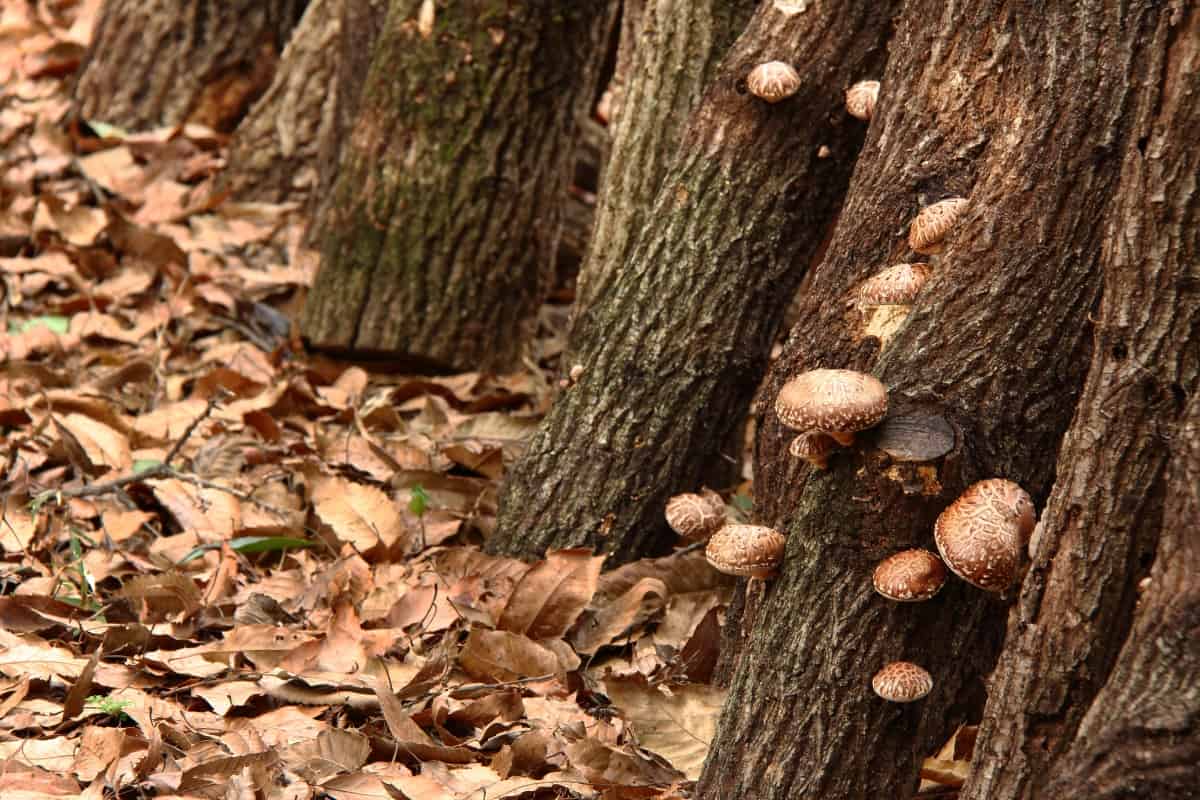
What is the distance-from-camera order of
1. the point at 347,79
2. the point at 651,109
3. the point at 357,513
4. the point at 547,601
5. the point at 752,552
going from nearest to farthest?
the point at 752,552
the point at 547,601
the point at 357,513
the point at 651,109
the point at 347,79

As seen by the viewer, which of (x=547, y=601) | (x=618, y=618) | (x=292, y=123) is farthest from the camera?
(x=292, y=123)

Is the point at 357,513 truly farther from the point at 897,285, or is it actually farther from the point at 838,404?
the point at 838,404

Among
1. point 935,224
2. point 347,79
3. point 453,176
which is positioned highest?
point 347,79

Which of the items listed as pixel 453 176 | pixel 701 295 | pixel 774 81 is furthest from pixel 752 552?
pixel 453 176

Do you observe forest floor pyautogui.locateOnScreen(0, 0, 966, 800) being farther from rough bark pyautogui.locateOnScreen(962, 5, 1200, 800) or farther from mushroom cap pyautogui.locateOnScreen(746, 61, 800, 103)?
mushroom cap pyautogui.locateOnScreen(746, 61, 800, 103)

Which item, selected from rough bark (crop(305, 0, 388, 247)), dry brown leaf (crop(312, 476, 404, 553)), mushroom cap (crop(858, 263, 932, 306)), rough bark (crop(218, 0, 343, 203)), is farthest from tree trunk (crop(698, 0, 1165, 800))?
rough bark (crop(218, 0, 343, 203))

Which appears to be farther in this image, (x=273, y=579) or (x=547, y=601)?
(x=273, y=579)
